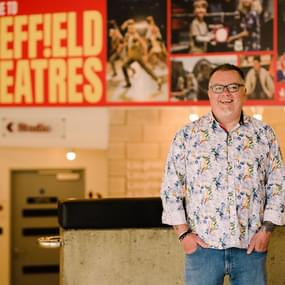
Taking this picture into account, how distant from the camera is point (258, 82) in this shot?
5.52m

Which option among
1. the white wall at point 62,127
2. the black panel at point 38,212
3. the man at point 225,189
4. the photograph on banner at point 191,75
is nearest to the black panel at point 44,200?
the black panel at point 38,212

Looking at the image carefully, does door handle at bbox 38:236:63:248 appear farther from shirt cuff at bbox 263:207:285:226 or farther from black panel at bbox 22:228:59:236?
black panel at bbox 22:228:59:236

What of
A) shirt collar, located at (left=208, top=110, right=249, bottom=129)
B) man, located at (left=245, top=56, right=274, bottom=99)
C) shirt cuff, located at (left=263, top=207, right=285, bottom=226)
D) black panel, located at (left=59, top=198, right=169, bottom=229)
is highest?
man, located at (left=245, top=56, right=274, bottom=99)

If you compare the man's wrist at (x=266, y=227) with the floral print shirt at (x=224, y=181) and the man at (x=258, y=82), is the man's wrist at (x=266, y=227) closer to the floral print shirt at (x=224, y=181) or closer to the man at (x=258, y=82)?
the floral print shirt at (x=224, y=181)

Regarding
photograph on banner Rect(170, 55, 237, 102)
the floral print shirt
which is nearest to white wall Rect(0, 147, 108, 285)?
photograph on banner Rect(170, 55, 237, 102)

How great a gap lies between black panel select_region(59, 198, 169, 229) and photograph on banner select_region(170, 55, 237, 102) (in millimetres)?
2972

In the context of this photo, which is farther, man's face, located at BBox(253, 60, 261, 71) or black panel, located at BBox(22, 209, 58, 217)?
black panel, located at BBox(22, 209, 58, 217)

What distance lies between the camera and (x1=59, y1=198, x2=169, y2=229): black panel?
2.75 meters

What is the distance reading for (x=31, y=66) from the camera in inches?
232

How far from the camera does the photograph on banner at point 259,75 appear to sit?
5.51 m

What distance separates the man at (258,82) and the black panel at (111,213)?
2993 mm

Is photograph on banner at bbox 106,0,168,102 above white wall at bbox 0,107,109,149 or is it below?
above

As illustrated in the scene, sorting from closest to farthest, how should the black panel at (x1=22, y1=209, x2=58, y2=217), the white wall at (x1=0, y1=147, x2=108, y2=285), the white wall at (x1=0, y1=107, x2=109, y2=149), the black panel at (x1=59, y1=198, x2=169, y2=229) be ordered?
1. the black panel at (x1=59, y1=198, x2=169, y2=229)
2. the white wall at (x1=0, y1=107, x2=109, y2=149)
3. the white wall at (x1=0, y1=147, x2=108, y2=285)
4. the black panel at (x1=22, y1=209, x2=58, y2=217)

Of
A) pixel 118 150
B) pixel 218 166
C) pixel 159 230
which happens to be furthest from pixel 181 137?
pixel 118 150
